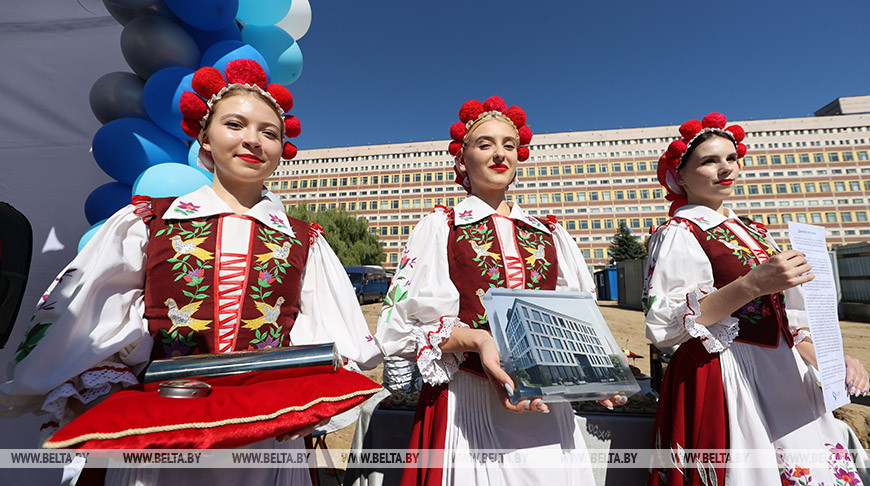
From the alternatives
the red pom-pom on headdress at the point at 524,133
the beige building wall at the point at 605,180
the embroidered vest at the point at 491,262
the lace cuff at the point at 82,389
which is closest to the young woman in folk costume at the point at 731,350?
the embroidered vest at the point at 491,262

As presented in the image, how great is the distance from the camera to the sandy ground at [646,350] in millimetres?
2748

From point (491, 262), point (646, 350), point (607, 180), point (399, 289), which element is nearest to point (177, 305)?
point (399, 289)

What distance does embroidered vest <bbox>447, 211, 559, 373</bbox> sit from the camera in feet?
4.94

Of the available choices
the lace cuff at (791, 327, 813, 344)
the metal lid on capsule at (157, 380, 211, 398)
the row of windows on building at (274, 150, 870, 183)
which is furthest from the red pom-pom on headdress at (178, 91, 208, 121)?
the row of windows on building at (274, 150, 870, 183)

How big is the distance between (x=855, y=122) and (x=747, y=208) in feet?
54.9

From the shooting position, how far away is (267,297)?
1335mm

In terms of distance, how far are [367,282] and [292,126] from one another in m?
15.6

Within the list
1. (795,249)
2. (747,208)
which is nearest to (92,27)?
(795,249)

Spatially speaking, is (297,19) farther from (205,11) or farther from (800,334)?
(800,334)

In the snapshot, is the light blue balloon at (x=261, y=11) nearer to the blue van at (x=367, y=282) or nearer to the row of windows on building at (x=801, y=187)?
the blue van at (x=367, y=282)

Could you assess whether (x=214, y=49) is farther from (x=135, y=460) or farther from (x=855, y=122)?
(x=855, y=122)

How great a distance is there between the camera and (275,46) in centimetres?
345

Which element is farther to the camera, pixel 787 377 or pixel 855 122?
pixel 855 122

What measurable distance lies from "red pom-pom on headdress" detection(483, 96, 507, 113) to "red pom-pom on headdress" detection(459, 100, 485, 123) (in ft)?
0.09
